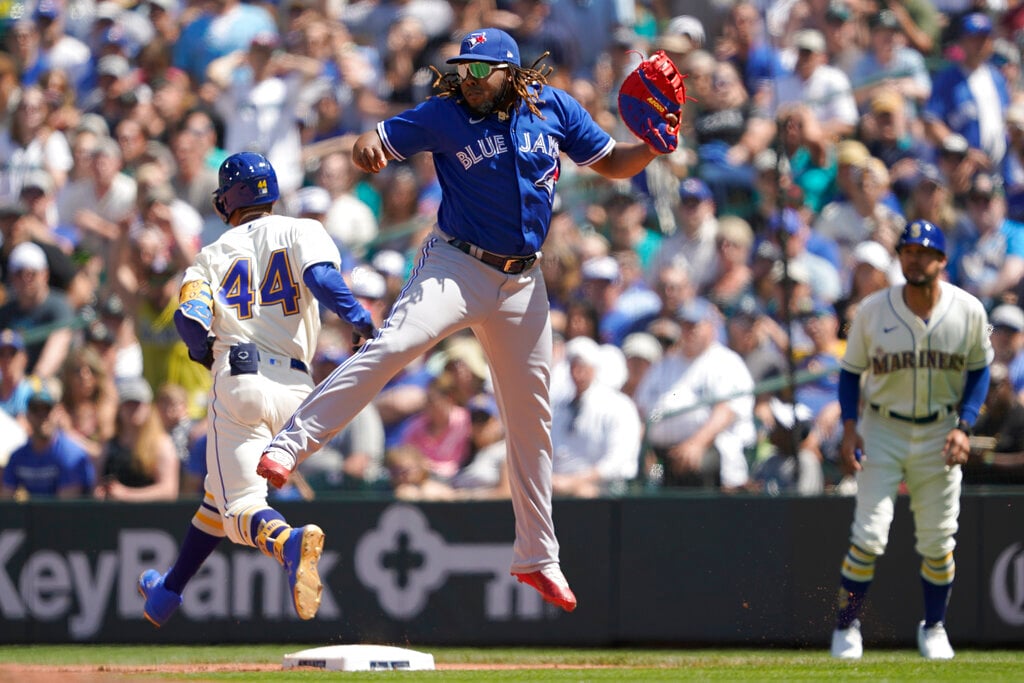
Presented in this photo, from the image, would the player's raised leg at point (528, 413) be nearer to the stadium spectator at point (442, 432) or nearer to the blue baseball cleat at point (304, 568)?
the blue baseball cleat at point (304, 568)

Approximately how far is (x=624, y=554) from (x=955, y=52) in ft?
16.6

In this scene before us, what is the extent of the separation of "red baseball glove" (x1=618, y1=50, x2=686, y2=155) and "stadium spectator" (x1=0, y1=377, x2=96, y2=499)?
505 cm

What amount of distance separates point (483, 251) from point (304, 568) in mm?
1561

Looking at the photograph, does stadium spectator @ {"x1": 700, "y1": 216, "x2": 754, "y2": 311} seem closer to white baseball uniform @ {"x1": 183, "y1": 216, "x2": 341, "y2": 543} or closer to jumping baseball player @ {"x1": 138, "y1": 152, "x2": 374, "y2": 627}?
jumping baseball player @ {"x1": 138, "y1": 152, "x2": 374, "y2": 627}

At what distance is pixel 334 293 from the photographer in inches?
284

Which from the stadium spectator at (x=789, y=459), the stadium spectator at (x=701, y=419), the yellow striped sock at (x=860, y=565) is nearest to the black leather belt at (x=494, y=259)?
the yellow striped sock at (x=860, y=565)

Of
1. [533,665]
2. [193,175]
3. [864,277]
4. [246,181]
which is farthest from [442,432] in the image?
[193,175]

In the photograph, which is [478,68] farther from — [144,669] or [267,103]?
[267,103]

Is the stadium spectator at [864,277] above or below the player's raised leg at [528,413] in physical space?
above

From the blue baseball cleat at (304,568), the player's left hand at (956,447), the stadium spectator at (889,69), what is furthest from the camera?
the stadium spectator at (889,69)

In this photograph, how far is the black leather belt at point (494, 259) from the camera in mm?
6949

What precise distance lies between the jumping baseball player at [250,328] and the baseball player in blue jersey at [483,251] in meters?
0.50

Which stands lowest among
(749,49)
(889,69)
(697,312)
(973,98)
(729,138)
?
(697,312)

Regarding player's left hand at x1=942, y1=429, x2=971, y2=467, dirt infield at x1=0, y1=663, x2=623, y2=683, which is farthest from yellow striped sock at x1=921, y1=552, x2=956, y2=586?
dirt infield at x1=0, y1=663, x2=623, y2=683
